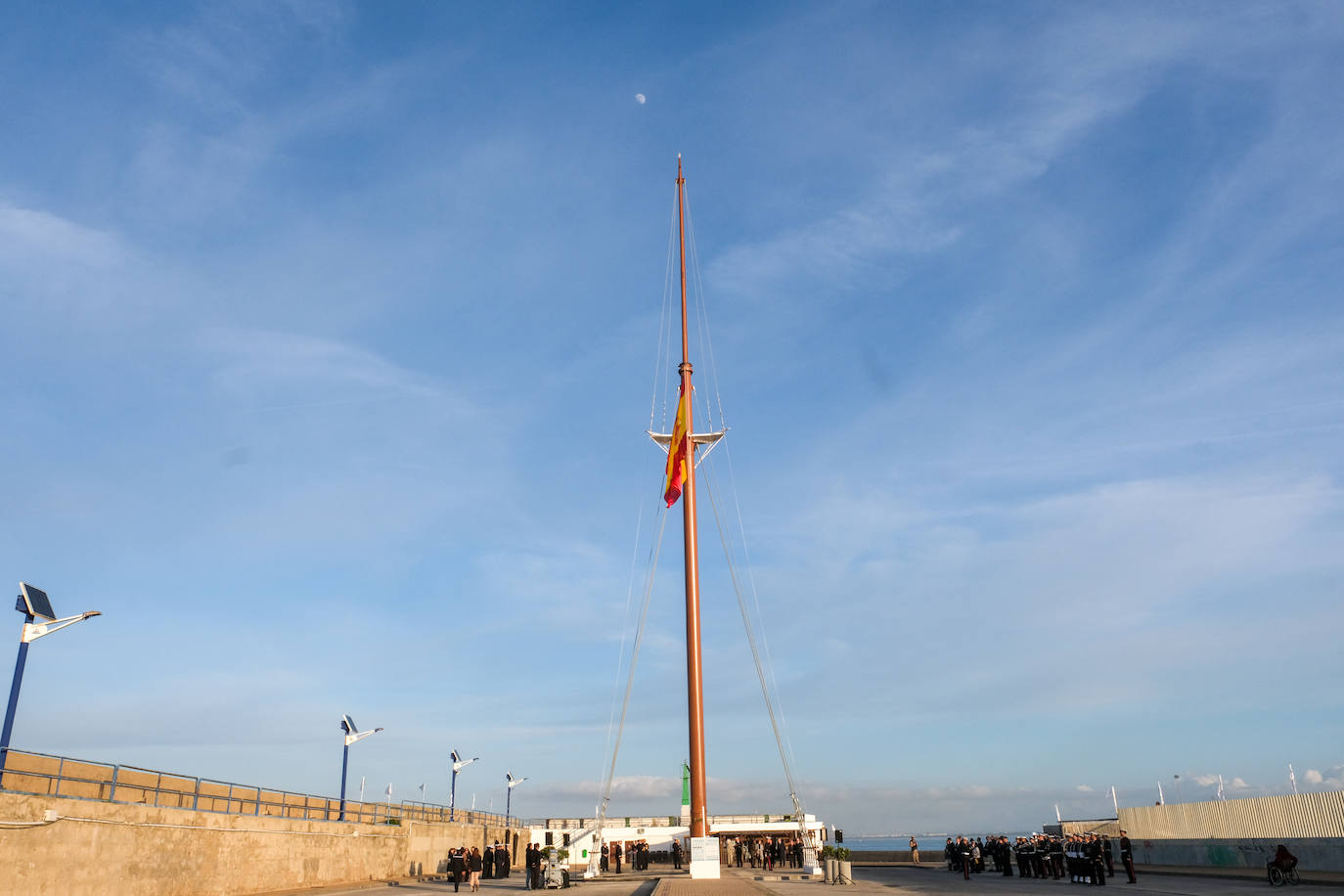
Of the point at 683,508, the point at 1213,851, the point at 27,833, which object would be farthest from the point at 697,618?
the point at 27,833

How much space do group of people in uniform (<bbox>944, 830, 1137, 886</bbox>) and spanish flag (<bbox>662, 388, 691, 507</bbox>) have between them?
60.0ft

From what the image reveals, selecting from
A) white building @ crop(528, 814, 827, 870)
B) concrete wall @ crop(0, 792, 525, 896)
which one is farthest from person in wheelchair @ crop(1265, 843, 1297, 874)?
concrete wall @ crop(0, 792, 525, 896)

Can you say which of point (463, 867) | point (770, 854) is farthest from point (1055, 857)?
point (463, 867)

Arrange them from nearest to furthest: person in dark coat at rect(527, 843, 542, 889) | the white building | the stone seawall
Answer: person in dark coat at rect(527, 843, 542, 889)
the white building
the stone seawall

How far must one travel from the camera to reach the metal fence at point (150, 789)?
21531 millimetres

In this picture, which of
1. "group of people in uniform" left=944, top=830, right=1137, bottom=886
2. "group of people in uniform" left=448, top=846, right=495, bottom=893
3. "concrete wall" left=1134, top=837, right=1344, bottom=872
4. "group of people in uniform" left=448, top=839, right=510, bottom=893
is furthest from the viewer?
"group of people in uniform" left=448, top=839, right=510, bottom=893

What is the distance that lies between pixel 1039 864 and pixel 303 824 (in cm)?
2679

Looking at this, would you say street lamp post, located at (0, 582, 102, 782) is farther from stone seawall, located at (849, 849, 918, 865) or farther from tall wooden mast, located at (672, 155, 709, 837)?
stone seawall, located at (849, 849, 918, 865)

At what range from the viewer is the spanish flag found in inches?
1651

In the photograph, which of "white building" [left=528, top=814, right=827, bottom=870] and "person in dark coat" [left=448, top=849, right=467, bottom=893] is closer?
"person in dark coat" [left=448, top=849, right=467, bottom=893]

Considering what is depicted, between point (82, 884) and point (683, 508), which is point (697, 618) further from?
point (82, 884)

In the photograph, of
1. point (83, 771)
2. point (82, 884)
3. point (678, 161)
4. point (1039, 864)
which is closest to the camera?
point (82, 884)

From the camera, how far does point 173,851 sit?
23.2m

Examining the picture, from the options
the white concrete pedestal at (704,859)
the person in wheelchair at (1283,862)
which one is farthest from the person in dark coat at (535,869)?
the person in wheelchair at (1283,862)
